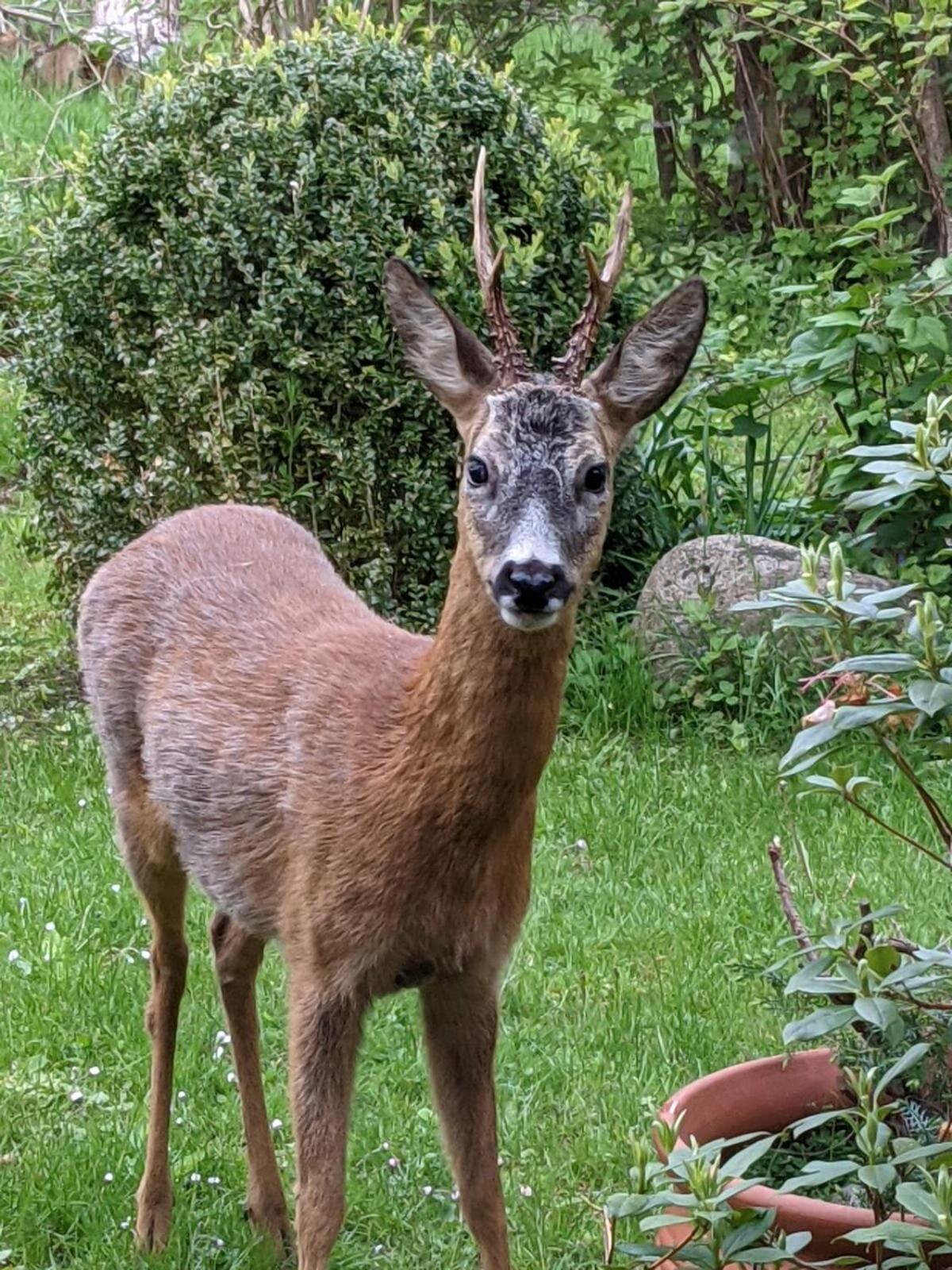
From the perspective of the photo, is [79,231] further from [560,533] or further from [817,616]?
[817,616]

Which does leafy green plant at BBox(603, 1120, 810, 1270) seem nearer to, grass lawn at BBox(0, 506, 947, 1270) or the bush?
grass lawn at BBox(0, 506, 947, 1270)

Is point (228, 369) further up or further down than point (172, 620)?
further up

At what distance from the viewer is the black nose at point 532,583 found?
3143 millimetres

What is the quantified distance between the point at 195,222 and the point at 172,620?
2783mm

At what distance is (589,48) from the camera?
990 cm

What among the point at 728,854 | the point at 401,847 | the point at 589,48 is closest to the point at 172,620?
the point at 401,847

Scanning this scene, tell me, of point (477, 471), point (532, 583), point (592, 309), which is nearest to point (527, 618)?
point (532, 583)

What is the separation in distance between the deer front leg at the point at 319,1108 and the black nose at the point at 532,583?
0.87m

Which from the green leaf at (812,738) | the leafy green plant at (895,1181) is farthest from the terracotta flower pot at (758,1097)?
the green leaf at (812,738)

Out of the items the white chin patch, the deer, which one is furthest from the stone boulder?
the white chin patch

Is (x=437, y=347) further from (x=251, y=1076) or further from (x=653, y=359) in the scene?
(x=251, y=1076)

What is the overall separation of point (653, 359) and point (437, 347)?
400 millimetres

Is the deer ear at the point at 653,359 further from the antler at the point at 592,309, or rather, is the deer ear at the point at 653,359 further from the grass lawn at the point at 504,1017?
the grass lawn at the point at 504,1017

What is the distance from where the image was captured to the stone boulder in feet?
22.0
